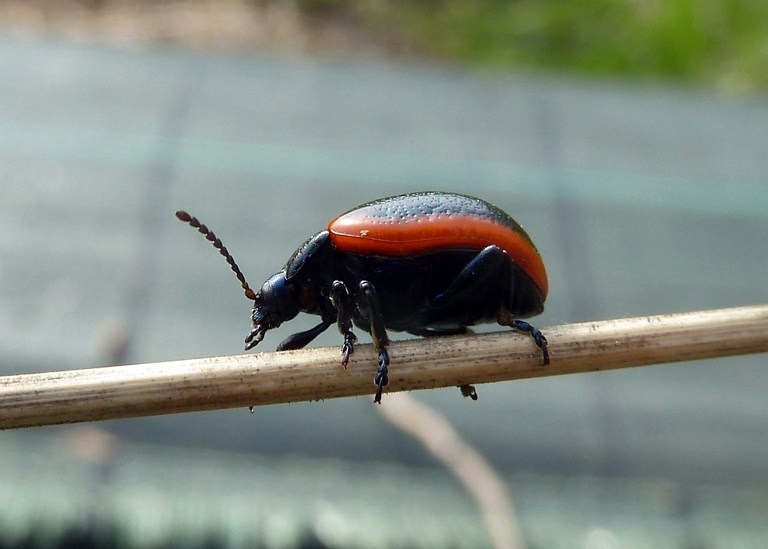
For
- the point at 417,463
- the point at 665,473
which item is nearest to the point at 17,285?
the point at 417,463

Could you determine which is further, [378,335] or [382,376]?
[378,335]

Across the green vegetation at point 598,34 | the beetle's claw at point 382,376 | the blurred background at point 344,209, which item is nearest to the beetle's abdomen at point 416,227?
the beetle's claw at point 382,376

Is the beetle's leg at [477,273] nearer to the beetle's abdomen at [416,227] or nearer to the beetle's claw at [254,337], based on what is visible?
the beetle's abdomen at [416,227]

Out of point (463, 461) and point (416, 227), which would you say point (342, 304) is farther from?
point (463, 461)

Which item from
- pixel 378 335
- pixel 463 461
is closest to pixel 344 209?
pixel 463 461

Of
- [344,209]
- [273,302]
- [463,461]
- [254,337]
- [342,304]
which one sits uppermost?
[342,304]

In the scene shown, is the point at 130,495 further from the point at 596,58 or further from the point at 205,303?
the point at 596,58
